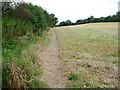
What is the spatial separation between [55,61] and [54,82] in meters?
3.59

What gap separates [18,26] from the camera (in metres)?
15.5

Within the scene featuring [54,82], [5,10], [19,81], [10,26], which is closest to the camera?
[19,81]

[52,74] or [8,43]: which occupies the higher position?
[8,43]

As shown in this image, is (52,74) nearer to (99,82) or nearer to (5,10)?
(99,82)

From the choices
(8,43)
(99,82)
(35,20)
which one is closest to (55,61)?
(8,43)

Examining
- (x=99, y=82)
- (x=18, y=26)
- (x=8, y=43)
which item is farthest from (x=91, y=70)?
(x=18, y=26)

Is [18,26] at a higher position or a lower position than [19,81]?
higher

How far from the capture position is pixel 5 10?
15172mm

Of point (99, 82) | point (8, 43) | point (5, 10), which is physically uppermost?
point (5, 10)

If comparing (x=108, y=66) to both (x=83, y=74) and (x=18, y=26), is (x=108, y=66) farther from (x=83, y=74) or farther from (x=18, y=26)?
(x=18, y=26)

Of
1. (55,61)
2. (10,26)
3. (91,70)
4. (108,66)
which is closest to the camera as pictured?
(91,70)

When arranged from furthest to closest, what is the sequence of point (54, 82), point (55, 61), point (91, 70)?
point (55, 61) < point (91, 70) < point (54, 82)

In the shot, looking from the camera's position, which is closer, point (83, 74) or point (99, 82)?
point (99, 82)

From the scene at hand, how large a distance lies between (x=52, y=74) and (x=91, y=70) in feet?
4.98
